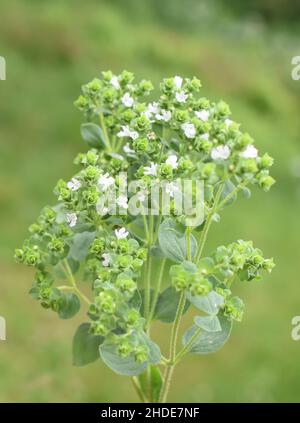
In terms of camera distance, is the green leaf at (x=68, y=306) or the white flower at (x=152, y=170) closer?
the white flower at (x=152, y=170)

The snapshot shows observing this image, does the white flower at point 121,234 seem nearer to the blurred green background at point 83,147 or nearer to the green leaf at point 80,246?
the green leaf at point 80,246

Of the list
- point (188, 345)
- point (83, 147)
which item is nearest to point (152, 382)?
point (188, 345)

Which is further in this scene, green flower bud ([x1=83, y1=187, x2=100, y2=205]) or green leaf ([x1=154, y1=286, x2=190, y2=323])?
green leaf ([x1=154, y1=286, x2=190, y2=323])

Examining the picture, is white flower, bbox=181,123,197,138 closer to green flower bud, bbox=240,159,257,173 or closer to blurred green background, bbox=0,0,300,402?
green flower bud, bbox=240,159,257,173

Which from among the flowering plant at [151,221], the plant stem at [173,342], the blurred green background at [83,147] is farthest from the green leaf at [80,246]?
the blurred green background at [83,147]

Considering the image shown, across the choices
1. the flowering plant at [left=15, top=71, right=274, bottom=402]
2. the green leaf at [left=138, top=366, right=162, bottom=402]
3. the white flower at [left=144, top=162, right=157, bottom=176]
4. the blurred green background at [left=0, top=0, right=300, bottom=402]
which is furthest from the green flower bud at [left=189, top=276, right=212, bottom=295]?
the blurred green background at [left=0, top=0, right=300, bottom=402]

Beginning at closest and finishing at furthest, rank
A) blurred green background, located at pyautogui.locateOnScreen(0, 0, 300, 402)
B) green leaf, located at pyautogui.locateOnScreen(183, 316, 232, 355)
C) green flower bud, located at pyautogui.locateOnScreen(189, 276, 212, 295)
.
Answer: green flower bud, located at pyautogui.locateOnScreen(189, 276, 212, 295) → green leaf, located at pyautogui.locateOnScreen(183, 316, 232, 355) → blurred green background, located at pyautogui.locateOnScreen(0, 0, 300, 402)
